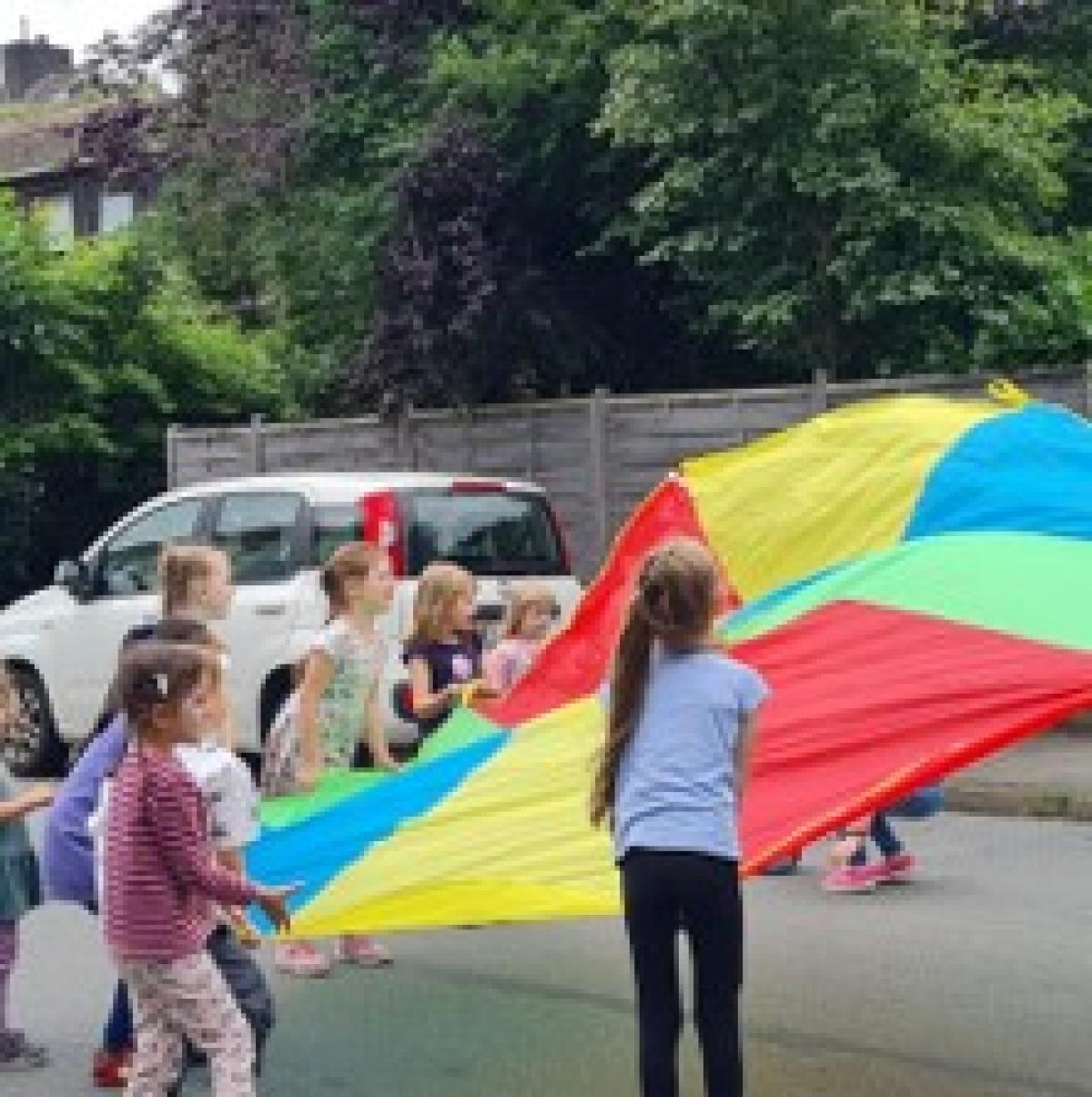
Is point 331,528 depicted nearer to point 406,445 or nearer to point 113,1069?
point 406,445

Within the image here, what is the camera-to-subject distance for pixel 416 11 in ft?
63.4

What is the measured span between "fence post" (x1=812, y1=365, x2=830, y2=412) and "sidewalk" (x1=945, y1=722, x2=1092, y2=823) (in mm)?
3127

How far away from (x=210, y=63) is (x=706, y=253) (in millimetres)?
5250

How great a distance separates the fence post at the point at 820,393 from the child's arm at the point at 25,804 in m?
9.95

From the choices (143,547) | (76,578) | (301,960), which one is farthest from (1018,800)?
(76,578)

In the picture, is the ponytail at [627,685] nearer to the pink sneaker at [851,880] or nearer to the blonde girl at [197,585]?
the blonde girl at [197,585]

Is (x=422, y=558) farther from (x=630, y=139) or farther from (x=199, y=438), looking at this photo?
(x=199, y=438)

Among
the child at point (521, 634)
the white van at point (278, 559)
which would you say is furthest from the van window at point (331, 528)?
the child at point (521, 634)

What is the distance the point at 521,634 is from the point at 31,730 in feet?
23.6

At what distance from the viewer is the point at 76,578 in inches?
607

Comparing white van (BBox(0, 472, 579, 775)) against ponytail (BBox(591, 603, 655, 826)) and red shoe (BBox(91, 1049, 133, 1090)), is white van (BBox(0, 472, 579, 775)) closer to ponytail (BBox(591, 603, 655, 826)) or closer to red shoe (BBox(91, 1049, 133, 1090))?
red shoe (BBox(91, 1049, 133, 1090))

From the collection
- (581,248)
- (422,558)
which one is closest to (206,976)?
(422,558)

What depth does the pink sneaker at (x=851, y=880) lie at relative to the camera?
33.6ft

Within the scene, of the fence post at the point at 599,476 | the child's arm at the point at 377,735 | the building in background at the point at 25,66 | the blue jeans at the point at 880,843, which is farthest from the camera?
the building in background at the point at 25,66
